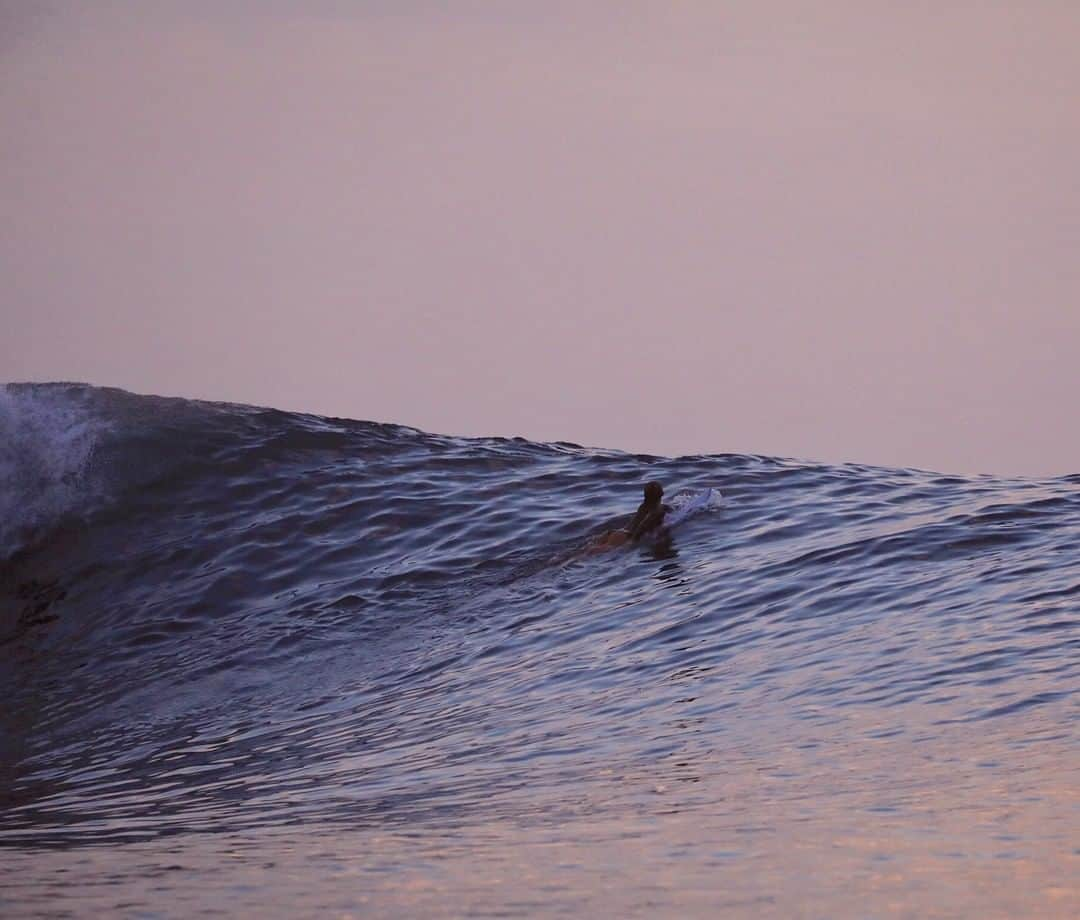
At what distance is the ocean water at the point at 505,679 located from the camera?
4754 mm

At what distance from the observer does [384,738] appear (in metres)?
8.02

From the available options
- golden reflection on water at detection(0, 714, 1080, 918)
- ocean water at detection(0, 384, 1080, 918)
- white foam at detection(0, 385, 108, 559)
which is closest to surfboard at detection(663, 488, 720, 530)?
ocean water at detection(0, 384, 1080, 918)

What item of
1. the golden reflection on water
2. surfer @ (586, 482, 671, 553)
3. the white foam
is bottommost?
the golden reflection on water

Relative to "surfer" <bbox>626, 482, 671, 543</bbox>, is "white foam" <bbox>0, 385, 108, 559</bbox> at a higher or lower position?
higher

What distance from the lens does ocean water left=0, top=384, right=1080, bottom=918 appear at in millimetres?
4754

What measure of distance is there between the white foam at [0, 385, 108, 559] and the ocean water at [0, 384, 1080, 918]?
1.7 inches

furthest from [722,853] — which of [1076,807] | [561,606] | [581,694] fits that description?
[561,606]

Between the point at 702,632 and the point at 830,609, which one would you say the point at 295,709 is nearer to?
the point at 702,632

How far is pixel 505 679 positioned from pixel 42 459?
8.84 m

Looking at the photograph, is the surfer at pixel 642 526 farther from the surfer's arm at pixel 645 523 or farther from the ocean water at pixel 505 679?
the ocean water at pixel 505 679

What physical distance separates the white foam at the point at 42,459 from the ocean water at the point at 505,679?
0.04 metres

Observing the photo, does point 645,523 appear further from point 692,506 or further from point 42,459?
point 42,459

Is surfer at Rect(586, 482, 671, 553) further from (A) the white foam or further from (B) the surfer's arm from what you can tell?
(A) the white foam

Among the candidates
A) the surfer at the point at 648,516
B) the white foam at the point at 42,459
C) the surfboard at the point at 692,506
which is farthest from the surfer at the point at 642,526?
the white foam at the point at 42,459
